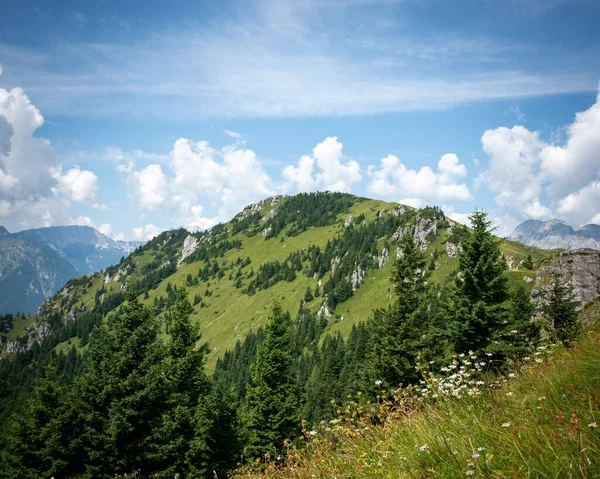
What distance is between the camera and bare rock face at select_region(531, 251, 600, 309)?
135ft

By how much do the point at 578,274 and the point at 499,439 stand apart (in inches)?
1867

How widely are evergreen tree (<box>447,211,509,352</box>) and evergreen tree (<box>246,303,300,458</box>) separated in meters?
12.4

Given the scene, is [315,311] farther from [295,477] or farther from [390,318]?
[295,477]

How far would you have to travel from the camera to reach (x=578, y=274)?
41719mm

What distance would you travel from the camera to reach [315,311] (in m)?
198

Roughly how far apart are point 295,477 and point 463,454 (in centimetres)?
336

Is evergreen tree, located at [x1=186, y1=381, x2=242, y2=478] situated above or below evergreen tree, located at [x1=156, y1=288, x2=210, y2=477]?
below

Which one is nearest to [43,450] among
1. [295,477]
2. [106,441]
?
[106,441]

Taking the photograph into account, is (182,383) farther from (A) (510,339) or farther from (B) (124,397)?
(A) (510,339)

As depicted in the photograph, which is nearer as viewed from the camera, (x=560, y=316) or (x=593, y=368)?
(x=593, y=368)

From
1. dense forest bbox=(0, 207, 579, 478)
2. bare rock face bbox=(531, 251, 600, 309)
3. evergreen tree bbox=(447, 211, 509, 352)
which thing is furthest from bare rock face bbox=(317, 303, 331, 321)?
evergreen tree bbox=(447, 211, 509, 352)

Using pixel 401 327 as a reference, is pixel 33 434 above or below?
below

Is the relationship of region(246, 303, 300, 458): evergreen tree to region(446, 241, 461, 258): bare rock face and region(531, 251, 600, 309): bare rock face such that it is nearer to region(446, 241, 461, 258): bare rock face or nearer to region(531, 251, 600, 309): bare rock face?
region(531, 251, 600, 309): bare rock face

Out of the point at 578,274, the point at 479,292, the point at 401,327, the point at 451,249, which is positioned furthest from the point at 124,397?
the point at 451,249
